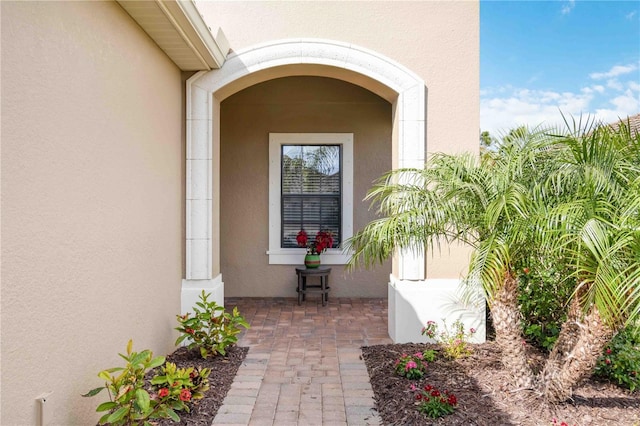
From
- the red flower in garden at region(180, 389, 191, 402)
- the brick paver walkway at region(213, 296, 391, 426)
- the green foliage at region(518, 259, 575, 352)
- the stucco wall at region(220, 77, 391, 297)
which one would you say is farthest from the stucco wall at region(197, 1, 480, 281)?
the red flower in garden at region(180, 389, 191, 402)

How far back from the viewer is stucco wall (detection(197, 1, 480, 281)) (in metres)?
4.98

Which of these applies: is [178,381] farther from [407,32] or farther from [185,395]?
[407,32]

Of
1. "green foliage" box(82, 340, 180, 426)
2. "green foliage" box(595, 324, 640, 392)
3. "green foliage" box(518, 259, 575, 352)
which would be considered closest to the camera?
"green foliage" box(82, 340, 180, 426)

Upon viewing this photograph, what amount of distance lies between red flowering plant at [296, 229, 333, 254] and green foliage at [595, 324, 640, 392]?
3945mm

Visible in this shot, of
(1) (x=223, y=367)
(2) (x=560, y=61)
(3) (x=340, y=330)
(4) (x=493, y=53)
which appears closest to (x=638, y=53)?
(2) (x=560, y=61)

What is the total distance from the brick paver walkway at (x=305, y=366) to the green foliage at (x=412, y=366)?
0.31 m

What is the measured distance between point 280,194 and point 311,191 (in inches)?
19.9

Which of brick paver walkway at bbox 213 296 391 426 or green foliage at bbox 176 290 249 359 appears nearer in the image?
brick paver walkway at bbox 213 296 391 426

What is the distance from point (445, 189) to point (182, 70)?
3185 millimetres

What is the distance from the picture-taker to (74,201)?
274 cm

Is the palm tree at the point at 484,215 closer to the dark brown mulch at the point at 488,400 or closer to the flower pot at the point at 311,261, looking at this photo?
the dark brown mulch at the point at 488,400

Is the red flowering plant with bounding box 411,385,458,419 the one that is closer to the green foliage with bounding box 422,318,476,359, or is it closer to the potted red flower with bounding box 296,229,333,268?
the green foliage with bounding box 422,318,476,359

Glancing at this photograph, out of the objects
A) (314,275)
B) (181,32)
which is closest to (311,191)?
(314,275)

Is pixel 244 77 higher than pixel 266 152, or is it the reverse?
pixel 244 77
